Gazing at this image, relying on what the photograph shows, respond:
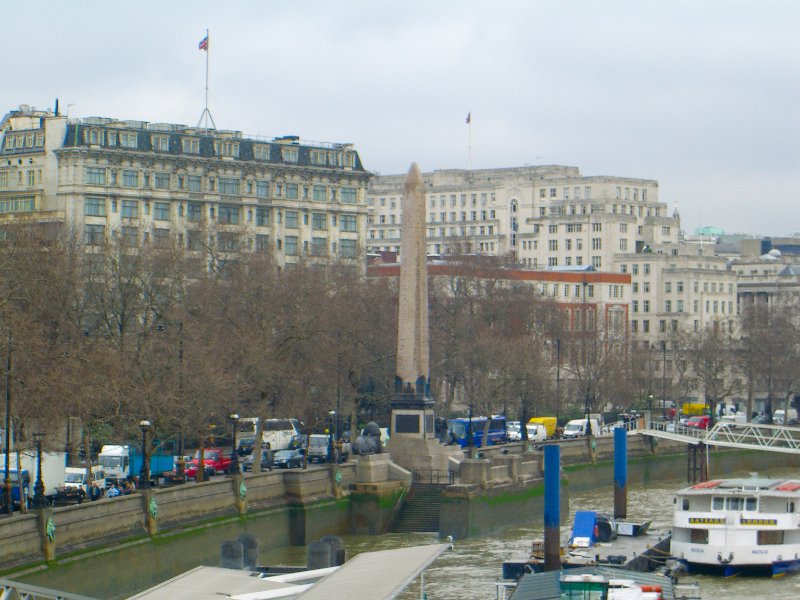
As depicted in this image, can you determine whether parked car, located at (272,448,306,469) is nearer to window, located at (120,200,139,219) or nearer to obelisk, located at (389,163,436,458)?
obelisk, located at (389,163,436,458)

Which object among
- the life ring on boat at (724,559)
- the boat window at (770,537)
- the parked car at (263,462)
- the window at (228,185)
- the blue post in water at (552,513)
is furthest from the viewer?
the window at (228,185)

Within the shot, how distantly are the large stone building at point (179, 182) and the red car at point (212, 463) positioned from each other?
32.0 metres

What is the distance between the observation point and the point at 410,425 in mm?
74812

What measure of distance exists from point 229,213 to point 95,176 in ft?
37.2

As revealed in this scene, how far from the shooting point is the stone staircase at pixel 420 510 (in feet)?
228

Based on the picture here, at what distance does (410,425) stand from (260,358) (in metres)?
6.89

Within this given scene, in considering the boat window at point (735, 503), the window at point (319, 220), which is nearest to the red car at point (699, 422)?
the window at point (319, 220)

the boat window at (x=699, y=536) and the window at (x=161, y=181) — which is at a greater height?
the window at (x=161, y=181)

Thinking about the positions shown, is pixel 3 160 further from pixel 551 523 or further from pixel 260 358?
pixel 551 523

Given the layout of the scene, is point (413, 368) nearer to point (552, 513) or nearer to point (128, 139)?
point (552, 513)

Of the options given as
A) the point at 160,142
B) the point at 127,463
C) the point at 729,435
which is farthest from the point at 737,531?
the point at 160,142

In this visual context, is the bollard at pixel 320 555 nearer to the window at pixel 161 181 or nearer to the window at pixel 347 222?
the window at pixel 161 181

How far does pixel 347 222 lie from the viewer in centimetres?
13525

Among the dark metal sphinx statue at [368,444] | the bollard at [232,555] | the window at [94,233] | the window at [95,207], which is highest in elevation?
the window at [95,207]
